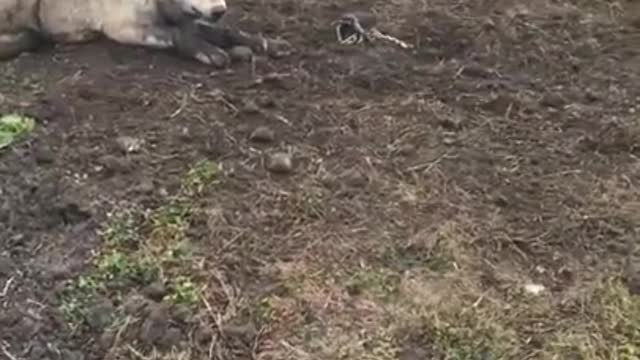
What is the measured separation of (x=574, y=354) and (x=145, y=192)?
1326 mm

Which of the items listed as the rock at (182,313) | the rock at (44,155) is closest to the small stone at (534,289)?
the rock at (182,313)

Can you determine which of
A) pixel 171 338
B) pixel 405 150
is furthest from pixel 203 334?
pixel 405 150

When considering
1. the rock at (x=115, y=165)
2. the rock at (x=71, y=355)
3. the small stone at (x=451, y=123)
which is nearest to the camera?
the rock at (x=71, y=355)

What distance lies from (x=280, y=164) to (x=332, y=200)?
23 cm

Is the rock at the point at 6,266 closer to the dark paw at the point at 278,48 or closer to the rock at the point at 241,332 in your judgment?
the rock at the point at 241,332

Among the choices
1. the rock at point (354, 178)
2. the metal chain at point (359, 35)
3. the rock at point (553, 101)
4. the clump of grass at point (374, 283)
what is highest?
the clump of grass at point (374, 283)

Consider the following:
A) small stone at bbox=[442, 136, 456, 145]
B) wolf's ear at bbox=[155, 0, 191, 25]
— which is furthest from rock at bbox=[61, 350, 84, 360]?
wolf's ear at bbox=[155, 0, 191, 25]

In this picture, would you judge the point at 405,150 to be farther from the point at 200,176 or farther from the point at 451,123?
the point at 200,176

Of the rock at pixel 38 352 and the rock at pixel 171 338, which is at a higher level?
the rock at pixel 171 338

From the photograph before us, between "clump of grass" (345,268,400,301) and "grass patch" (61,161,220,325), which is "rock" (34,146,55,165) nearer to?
"grass patch" (61,161,220,325)

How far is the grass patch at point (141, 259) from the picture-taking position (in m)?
3.42

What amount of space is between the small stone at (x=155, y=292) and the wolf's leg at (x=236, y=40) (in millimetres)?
1425

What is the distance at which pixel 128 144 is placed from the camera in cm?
407

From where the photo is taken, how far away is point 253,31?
493cm
